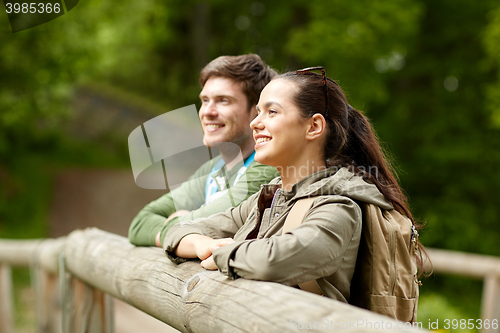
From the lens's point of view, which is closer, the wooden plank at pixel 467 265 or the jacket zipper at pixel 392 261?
the jacket zipper at pixel 392 261

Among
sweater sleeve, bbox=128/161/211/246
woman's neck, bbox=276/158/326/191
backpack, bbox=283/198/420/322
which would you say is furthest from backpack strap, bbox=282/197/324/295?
sweater sleeve, bbox=128/161/211/246

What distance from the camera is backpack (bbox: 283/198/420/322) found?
1340 millimetres

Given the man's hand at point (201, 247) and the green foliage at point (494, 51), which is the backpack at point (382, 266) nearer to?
the man's hand at point (201, 247)

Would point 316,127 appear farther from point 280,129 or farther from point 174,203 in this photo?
point 174,203

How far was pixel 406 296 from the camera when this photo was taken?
1370mm

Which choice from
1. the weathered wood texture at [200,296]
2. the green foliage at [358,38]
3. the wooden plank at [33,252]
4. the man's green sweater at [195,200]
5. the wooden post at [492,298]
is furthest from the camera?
the green foliage at [358,38]

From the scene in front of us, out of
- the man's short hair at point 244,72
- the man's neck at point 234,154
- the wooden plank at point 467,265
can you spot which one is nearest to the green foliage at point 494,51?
the wooden plank at point 467,265

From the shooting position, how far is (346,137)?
161 centimetres

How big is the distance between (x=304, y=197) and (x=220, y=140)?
0.79 metres

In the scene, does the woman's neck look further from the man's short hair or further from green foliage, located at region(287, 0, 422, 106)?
green foliage, located at region(287, 0, 422, 106)

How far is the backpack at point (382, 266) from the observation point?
4.40ft

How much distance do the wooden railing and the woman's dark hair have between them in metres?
0.55

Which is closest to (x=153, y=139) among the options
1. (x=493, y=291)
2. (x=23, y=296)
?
(x=493, y=291)

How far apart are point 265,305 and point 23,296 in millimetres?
7372
